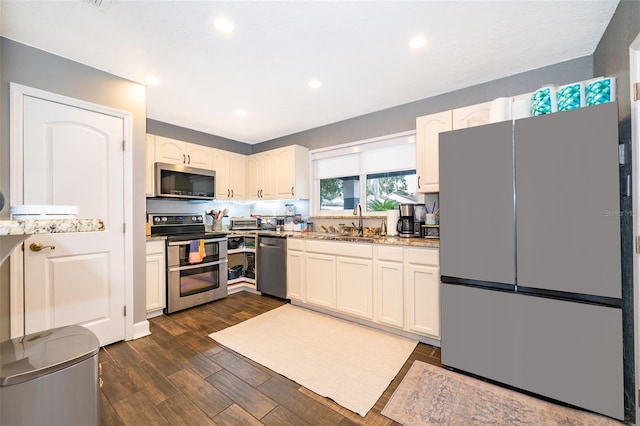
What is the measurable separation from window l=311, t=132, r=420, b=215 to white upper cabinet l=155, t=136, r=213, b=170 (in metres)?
1.65

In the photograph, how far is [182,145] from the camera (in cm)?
371

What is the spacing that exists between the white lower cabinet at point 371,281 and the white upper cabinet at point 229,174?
161 cm

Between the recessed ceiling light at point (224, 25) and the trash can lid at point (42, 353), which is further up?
the recessed ceiling light at point (224, 25)

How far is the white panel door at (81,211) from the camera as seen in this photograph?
2037mm

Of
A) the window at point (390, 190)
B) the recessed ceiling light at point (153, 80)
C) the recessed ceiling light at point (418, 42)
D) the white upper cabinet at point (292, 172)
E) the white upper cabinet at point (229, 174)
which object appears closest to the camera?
the recessed ceiling light at point (418, 42)

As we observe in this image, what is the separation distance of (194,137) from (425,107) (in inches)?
133

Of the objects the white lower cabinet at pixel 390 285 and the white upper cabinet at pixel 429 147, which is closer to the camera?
the white lower cabinet at pixel 390 285

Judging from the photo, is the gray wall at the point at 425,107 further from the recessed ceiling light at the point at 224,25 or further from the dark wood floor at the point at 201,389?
the dark wood floor at the point at 201,389

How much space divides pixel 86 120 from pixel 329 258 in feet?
8.72

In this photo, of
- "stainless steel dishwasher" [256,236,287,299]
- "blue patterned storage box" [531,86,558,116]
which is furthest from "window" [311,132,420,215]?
"blue patterned storage box" [531,86,558,116]

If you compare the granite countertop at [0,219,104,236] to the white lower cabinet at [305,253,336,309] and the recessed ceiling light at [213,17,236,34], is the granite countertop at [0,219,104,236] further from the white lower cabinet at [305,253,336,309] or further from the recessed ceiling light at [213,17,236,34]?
the white lower cabinet at [305,253,336,309]

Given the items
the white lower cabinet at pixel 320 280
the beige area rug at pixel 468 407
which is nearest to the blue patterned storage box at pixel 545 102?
the beige area rug at pixel 468 407

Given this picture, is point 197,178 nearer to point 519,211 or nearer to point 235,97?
point 235,97

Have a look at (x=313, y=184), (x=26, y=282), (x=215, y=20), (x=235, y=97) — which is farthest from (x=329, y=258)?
(x=26, y=282)
